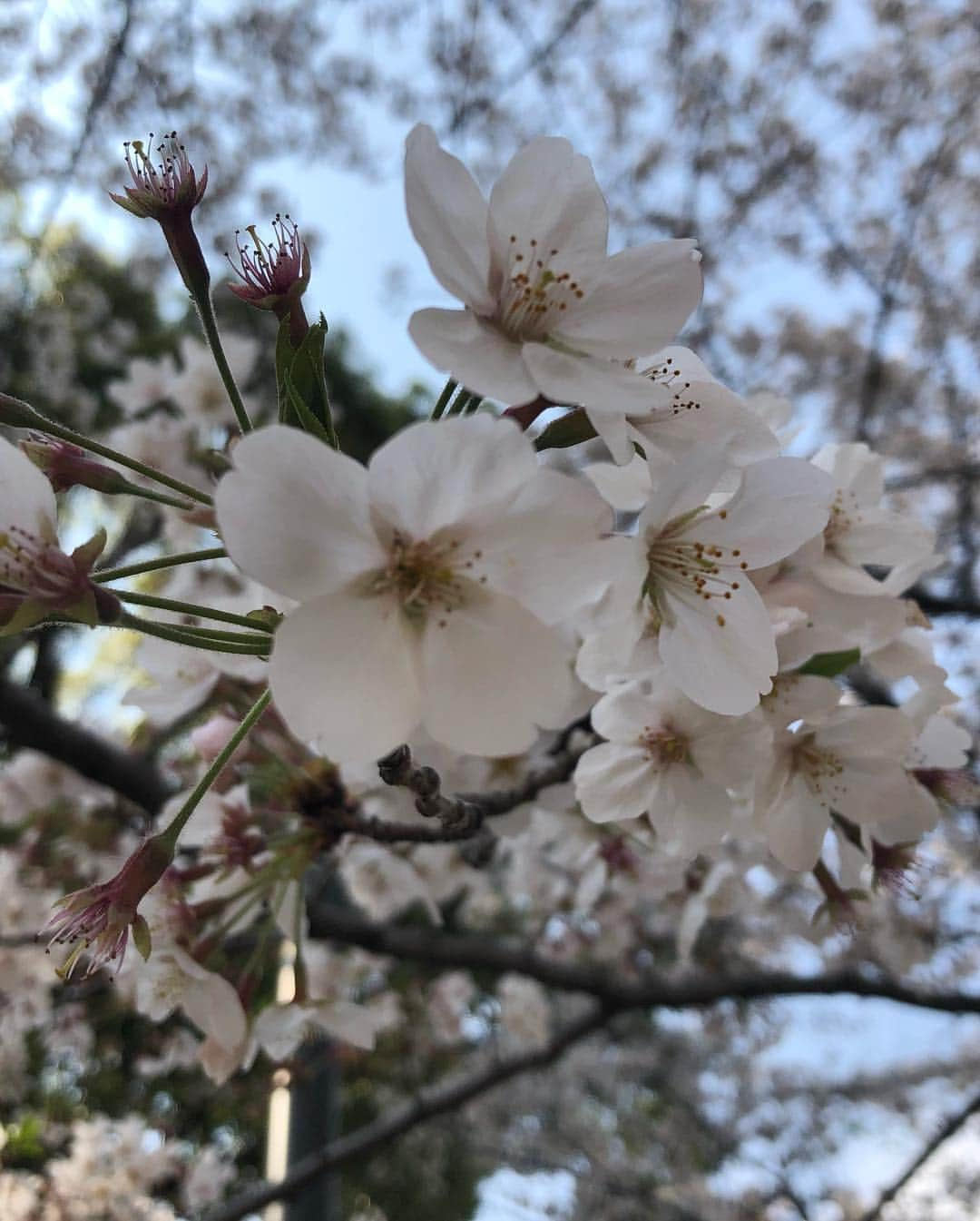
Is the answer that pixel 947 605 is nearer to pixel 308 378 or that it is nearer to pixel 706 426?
pixel 706 426

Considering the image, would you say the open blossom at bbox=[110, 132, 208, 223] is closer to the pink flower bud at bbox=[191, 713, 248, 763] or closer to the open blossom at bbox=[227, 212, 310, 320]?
the open blossom at bbox=[227, 212, 310, 320]

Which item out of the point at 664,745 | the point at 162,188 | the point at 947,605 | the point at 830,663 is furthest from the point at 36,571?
the point at 947,605

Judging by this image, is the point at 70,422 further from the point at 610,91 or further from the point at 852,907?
the point at 852,907

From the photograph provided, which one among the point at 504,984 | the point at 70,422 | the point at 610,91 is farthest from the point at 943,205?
the point at 70,422

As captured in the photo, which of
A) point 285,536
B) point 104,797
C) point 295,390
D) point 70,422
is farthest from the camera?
point 70,422

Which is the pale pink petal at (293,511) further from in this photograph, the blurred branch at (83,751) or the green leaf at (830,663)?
the blurred branch at (83,751)

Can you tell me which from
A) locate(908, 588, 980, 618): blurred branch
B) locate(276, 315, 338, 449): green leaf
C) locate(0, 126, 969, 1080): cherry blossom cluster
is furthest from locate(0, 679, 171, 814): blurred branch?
locate(908, 588, 980, 618): blurred branch
